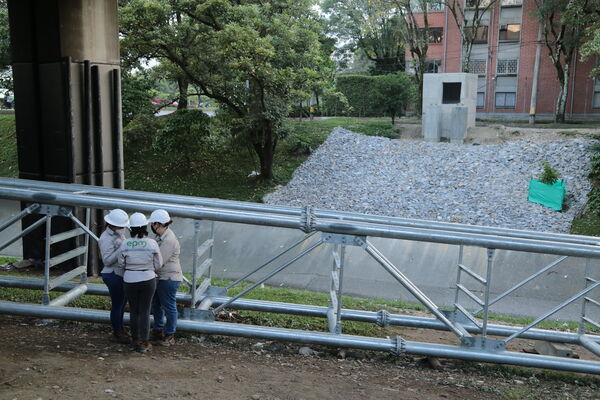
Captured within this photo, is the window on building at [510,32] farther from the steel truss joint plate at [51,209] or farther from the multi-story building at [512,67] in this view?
the steel truss joint plate at [51,209]

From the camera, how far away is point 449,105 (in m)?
25.2

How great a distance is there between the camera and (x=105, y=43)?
10.5 metres

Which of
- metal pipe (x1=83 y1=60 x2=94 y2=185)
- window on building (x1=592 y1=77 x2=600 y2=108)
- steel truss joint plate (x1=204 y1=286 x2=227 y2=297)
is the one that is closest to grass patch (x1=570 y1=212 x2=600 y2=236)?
steel truss joint plate (x1=204 y1=286 x2=227 y2=297)

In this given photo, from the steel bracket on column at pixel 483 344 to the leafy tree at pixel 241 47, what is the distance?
11.8 m

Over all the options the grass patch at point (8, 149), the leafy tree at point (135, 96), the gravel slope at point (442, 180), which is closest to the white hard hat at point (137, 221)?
the gravel slope at point (442, 180)

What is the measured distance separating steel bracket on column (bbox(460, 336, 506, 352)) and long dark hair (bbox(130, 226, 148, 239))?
3671 millimetres

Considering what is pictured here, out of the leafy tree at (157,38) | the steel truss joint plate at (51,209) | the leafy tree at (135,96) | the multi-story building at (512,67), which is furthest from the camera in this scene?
the multi-story building at (512,67)

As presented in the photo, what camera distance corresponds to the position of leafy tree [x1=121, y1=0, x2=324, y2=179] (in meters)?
16.5

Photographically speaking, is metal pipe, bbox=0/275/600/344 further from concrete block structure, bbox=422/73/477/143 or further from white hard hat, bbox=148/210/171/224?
concrete block structure, bbox=422/73/477/143

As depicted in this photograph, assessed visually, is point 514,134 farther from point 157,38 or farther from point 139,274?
point 139,274

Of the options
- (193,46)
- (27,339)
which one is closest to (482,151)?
(193,46)

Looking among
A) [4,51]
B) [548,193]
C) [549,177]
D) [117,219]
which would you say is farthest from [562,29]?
[117,219]

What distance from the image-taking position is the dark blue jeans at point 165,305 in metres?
6.06

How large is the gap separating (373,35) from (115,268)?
45.0m
